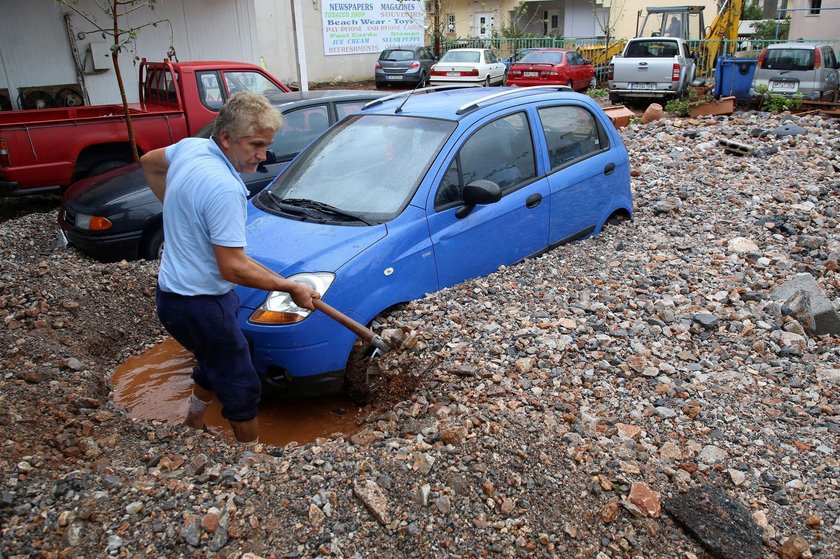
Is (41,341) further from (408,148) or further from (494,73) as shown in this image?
(494,73)

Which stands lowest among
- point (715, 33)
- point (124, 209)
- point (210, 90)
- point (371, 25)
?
point (124, 209)

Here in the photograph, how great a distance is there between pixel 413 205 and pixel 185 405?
2.14 metres

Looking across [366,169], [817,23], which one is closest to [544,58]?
[817,23]

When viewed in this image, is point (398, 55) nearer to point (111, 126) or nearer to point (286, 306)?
point (111, 126)

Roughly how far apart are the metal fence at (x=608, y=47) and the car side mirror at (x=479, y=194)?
64.3 ft

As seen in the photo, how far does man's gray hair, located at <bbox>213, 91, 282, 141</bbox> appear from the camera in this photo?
9.93 ft

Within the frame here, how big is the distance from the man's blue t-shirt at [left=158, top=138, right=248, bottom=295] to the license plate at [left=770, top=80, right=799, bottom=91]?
607 inches

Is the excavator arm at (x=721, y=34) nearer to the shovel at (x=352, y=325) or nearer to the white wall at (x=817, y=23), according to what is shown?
the white wall at (x=817, y=23)

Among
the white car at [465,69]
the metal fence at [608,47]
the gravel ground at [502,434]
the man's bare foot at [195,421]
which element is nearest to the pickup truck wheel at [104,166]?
the gravel ground at [502,434]

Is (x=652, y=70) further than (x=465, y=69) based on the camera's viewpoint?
No

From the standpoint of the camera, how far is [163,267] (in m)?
3.28

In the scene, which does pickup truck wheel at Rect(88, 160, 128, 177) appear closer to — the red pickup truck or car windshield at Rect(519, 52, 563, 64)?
the red pickup truck

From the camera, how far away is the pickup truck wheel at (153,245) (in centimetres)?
631

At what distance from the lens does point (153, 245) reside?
20.7ft
